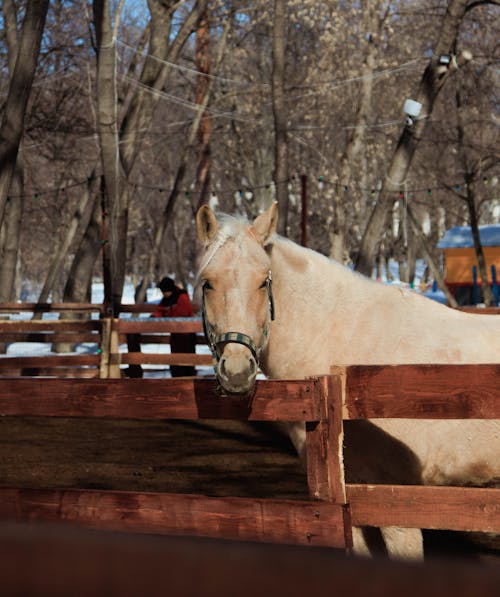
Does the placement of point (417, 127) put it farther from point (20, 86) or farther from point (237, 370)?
point (237, 370)

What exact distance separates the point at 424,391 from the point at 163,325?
981 cm

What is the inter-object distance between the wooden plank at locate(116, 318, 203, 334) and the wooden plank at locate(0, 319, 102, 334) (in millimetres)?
743

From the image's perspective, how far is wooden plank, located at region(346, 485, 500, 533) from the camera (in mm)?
3803

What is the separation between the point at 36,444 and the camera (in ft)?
33.4

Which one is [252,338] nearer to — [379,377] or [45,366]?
[379,377]

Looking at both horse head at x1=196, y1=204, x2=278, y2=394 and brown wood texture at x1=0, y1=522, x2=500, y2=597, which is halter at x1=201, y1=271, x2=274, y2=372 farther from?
brown wood texture at x1=0, y1=522, x2=500, y2=597

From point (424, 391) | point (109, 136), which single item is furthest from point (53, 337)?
point (424, 391)

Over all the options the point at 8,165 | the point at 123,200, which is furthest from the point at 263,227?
the point at 123,200

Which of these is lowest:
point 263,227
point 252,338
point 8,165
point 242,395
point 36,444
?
point 36,444

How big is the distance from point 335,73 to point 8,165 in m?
20.6

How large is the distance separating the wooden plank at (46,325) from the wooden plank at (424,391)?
10.8 meters

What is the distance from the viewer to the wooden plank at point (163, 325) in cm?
1310

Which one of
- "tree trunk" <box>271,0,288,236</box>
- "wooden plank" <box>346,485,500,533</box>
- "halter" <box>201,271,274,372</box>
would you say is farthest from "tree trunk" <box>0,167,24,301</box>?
"wooden plank" <box>346,485,500,533</box>

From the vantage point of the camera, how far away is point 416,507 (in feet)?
12.6
